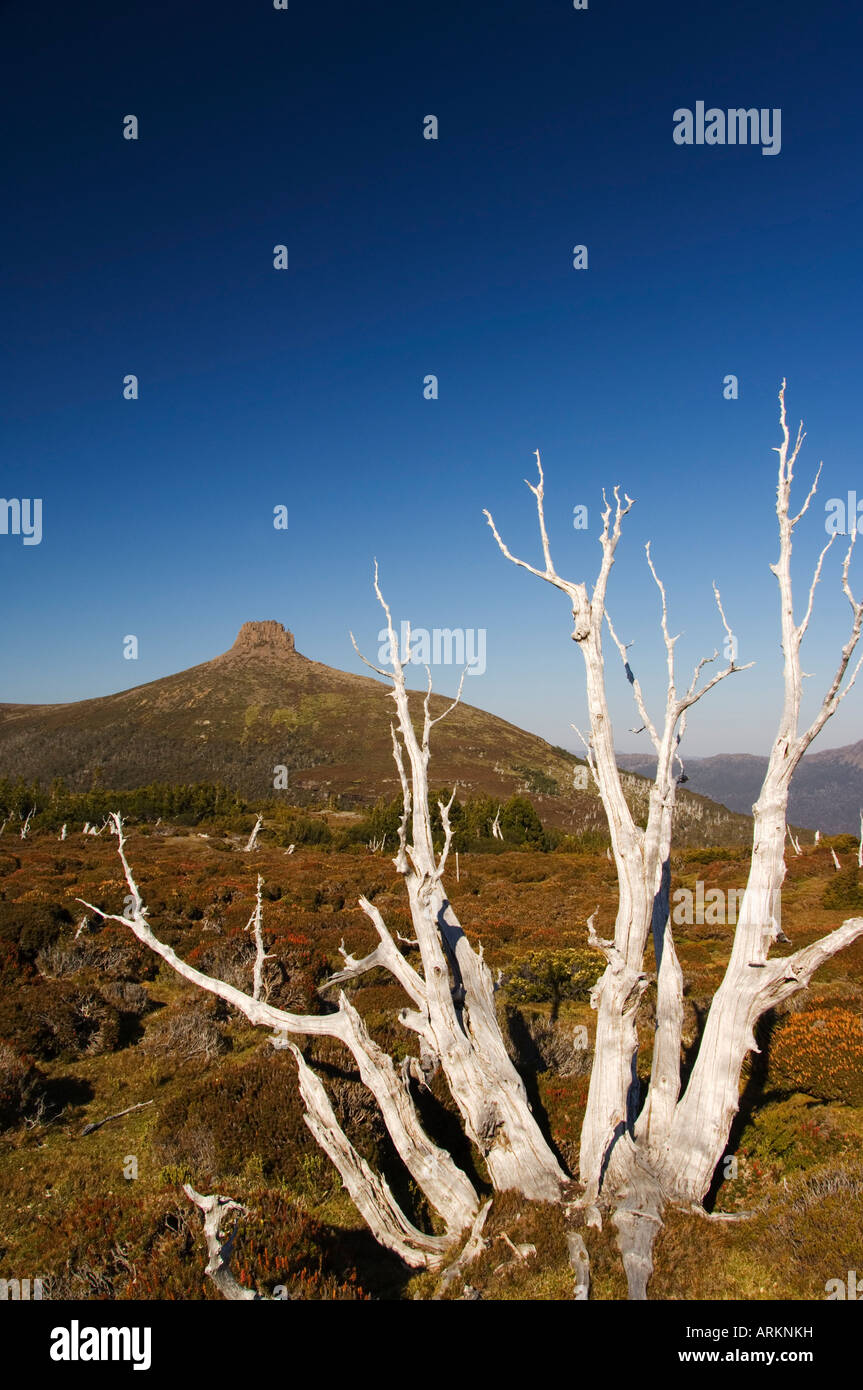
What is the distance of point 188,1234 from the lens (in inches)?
223

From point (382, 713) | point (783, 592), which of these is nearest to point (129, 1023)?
point (783, 592)

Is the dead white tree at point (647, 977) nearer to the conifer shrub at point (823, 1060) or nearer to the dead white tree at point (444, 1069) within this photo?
the dead white tree at point (444, 1069)

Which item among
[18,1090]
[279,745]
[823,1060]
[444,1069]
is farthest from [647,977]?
[279,745]

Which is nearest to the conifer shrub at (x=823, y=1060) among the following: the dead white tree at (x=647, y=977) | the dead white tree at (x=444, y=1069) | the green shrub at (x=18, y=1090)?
the dead white tree at (x=647, y=977)

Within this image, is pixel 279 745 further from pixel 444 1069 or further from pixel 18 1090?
pixel 444 1069

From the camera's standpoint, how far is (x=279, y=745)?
136 metres

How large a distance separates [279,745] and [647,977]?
440 feet

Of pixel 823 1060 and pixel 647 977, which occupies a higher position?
pixel 647 977

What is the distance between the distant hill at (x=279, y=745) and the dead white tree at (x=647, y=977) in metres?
81.0

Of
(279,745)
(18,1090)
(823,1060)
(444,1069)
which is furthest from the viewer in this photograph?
(279,745)

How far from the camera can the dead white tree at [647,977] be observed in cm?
557

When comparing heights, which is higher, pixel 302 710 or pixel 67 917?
pixel 302 710

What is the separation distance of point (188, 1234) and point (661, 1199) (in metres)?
4.07
